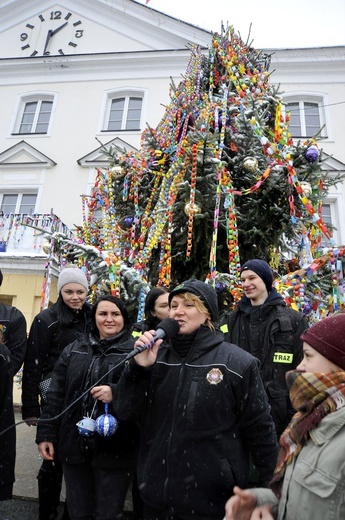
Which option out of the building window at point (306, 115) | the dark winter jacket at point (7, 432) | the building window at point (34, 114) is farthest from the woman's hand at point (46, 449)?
the building window at point (34, 114)

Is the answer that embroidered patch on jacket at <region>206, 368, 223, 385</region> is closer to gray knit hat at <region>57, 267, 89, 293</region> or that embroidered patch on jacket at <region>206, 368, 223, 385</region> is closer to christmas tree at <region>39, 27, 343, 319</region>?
gray knit hat at <region>57, 267, 89, 293</region>

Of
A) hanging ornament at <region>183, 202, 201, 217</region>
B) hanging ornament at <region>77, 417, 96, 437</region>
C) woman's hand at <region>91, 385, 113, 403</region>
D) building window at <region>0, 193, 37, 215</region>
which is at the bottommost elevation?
hanging ornament at <region>77, 417, 96, 437</region>

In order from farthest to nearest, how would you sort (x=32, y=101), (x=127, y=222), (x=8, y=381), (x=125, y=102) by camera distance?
1. (x=32, y=101)
2. (x=125, y=102)
3. (x=127, y=222)
4. (x=8, y=381)

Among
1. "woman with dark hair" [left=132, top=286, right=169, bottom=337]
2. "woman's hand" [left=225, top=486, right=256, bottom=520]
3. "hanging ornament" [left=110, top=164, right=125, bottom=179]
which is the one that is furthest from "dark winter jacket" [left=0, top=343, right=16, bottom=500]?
"hanging ornament" [left=110, top=164, right=125, bottom=179]

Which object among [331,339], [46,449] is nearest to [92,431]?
[46,449]

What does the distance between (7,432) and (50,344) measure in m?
0.80

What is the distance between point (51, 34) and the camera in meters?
14.9

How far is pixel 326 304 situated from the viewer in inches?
170

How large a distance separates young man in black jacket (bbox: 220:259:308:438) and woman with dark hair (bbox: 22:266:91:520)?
1.32 m

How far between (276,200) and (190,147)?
1.28 metres

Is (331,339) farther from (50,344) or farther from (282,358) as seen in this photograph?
(50,344)

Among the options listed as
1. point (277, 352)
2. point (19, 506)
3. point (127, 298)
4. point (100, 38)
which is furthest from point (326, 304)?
point (100, 38)

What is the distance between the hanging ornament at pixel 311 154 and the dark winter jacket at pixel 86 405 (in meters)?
3.23

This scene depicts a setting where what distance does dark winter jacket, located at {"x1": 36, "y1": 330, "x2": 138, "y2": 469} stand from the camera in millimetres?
2322
